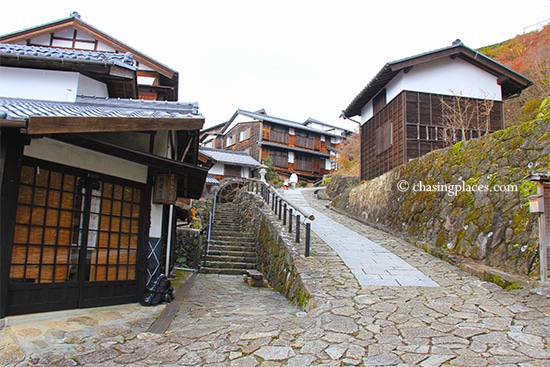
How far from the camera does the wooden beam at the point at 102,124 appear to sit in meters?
4.68

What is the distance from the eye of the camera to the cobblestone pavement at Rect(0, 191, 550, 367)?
4715mm

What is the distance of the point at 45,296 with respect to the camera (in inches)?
233

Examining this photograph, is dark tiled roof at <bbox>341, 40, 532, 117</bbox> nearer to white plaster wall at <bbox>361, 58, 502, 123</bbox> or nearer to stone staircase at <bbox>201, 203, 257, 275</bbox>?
white plaster wall at <bbox>361, 58, 502, 123</bbox>

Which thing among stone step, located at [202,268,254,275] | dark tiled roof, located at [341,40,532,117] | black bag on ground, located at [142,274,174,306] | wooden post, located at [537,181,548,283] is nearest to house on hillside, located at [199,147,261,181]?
dark tiled roof, located at [341,40,532,117]

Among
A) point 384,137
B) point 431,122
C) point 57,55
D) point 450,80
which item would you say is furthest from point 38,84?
point 450,80

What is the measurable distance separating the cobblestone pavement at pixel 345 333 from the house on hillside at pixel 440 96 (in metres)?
9.90

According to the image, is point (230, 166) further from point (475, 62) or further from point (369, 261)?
point (369, 261)

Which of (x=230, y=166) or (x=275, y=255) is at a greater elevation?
(x=230, y=166)

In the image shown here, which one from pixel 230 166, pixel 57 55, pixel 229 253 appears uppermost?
pixel 230 166

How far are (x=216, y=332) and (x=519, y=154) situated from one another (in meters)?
8.64

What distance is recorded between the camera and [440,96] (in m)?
17.4

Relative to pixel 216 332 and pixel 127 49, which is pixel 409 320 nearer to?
pixel 216 332

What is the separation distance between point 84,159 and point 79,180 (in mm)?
375

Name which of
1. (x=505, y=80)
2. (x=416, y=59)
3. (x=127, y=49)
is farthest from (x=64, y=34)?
(x=505, y=80)
